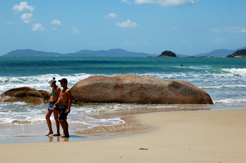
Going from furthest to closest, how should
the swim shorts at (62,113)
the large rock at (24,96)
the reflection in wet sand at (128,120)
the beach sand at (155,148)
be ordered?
Answer: the large rock at (24,96), the reflection in wet sand at (128,120), the swim shorts at (62,113), the beach sand at (155,148)

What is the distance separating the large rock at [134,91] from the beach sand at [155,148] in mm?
4503

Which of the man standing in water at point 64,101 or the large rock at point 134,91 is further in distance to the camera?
the large rock at point 134,91

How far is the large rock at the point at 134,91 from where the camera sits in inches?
482

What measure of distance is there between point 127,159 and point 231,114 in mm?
6201

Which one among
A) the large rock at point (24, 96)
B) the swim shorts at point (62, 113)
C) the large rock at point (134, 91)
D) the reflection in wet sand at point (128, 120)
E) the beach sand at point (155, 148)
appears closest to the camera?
the beach sand at point (155, 148)

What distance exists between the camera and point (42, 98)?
40.2 feet

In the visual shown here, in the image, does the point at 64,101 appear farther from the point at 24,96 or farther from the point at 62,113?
the point at 24,96

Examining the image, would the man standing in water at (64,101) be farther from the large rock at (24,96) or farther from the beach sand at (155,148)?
the large rock at (24,96)

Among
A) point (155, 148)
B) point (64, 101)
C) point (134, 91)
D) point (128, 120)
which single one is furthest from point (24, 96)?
point (155, 148)

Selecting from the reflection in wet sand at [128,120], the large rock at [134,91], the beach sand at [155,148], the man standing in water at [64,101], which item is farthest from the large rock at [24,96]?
the beach sand at [155,148]

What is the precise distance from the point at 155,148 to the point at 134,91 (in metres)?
6.87

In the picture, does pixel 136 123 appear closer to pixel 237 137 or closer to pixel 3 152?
pixel 237 137

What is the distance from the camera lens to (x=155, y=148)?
5.49m

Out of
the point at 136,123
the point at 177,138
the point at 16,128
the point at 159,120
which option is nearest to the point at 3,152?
the point at 16,128
